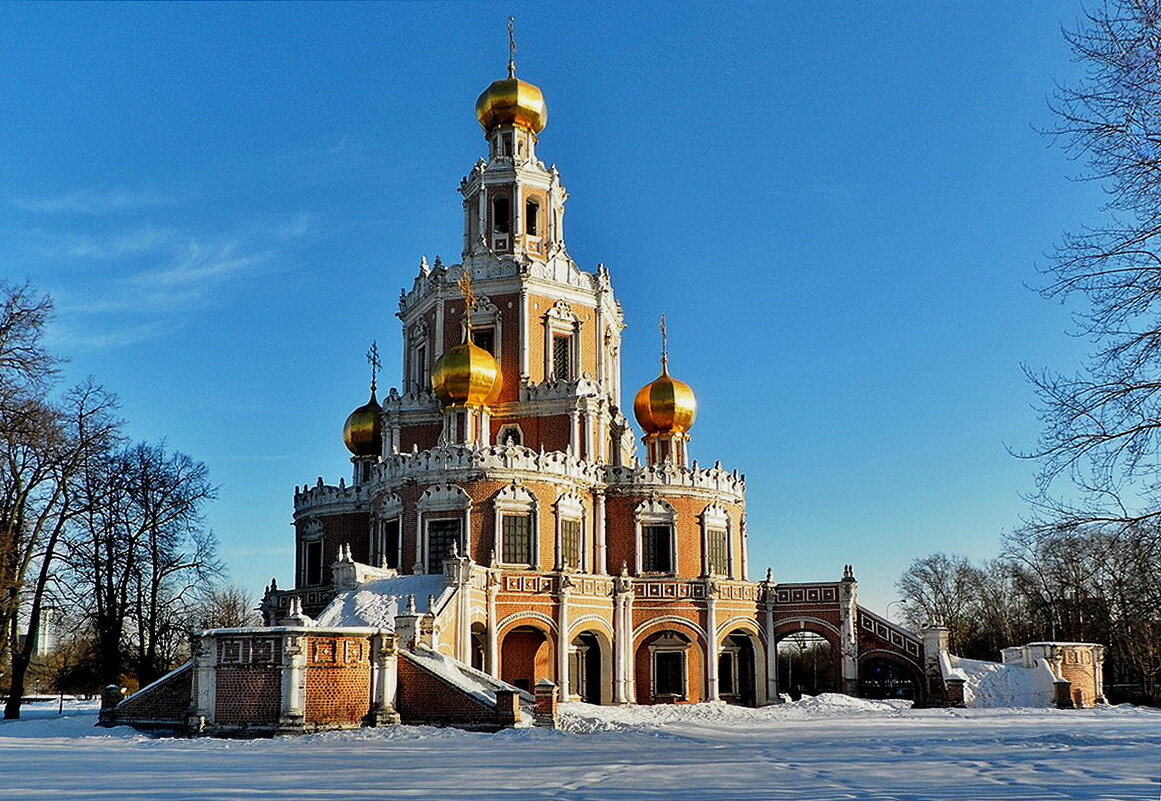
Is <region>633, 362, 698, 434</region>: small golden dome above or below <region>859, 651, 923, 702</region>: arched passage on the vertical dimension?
above

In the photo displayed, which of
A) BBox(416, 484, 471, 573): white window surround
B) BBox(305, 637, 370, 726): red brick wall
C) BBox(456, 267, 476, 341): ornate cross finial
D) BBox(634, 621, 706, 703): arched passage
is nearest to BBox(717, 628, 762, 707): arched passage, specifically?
BBox(634, 621, 706, 703): arched passage

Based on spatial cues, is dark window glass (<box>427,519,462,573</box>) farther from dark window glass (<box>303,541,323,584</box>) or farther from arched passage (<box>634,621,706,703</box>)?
dark window glass (<box>303,541,323,584</box>)

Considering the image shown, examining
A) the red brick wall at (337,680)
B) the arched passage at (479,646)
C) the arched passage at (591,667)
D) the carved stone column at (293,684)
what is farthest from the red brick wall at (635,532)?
the carved stone column at (293,684)

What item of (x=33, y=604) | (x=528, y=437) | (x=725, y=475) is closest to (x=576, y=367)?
(x=528, y=437)

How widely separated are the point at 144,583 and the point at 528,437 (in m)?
13.5

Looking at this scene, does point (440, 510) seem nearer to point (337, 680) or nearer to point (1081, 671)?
point (337, 680)

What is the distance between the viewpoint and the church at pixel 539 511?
35.8 m

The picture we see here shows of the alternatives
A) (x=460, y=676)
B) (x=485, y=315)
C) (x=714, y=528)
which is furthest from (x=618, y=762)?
(x=485, y=315)

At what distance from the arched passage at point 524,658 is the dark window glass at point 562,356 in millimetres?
9376

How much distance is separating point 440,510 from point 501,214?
521 inches

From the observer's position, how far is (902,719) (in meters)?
28.8

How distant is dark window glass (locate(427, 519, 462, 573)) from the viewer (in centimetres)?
3609

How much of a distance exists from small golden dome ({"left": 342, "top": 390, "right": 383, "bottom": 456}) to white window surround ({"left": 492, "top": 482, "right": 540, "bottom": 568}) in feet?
33.2

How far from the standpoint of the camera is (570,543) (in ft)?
124
